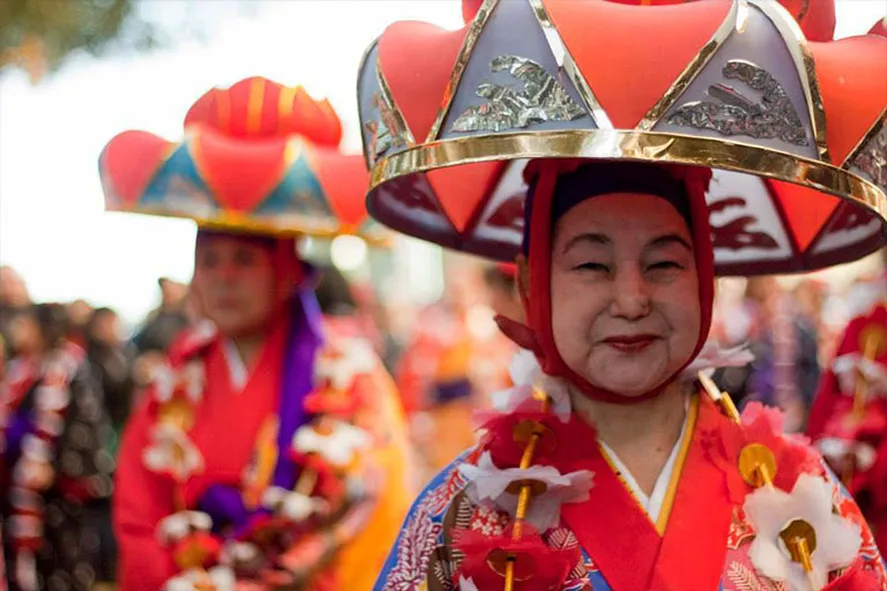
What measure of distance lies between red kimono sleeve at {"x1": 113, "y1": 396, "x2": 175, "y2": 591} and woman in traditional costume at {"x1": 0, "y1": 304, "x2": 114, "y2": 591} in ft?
7.81

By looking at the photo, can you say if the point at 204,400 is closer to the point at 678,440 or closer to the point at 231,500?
the point at 231,500

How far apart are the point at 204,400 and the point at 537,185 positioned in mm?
2182

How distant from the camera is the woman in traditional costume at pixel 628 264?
2117 millimetres

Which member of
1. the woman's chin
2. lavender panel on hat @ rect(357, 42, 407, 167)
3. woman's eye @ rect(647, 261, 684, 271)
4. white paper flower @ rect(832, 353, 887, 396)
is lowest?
white paper flower @ rect(832, 353, 887, 396)

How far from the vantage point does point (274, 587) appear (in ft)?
13.4

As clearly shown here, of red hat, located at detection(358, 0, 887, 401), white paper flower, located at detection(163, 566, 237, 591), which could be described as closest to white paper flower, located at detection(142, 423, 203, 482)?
→ white paper flower, located at detection(163, 566, 237, 591)

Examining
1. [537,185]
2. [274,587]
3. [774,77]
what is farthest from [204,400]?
[774,77]

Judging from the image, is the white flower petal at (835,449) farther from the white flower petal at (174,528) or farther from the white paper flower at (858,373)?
the white flower petal at (174,528)

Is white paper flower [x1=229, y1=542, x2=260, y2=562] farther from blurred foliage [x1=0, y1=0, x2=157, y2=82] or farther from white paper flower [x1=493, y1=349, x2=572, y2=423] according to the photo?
blurred foliage [x1=0, y1=0, x2=157, y2=82]

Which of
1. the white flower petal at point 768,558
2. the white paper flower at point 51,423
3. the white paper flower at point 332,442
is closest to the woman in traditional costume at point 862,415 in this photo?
the white paper flower at point 332,442

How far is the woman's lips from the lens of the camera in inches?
96.8

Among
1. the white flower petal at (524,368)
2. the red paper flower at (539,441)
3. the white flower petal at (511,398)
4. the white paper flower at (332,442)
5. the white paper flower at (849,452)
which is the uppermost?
the white flower petal at (524,368)

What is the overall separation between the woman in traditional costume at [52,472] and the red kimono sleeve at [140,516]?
7.81ft

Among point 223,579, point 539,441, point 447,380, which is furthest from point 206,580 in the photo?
point 447,380
